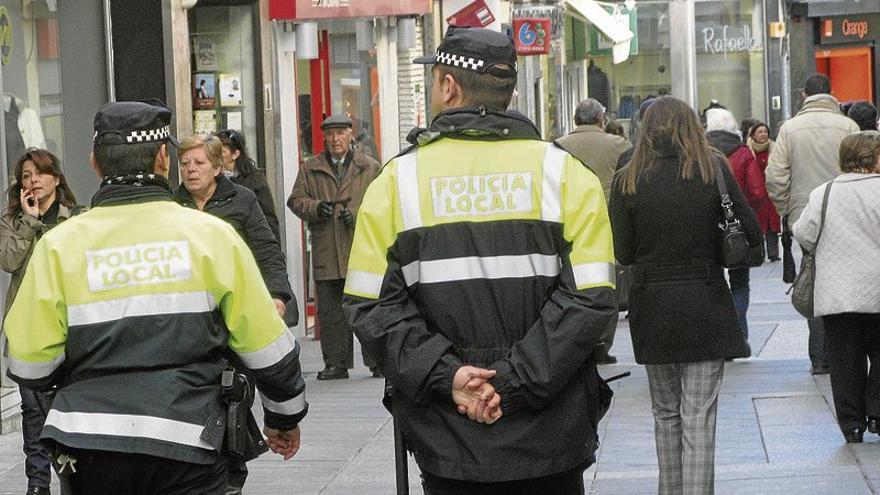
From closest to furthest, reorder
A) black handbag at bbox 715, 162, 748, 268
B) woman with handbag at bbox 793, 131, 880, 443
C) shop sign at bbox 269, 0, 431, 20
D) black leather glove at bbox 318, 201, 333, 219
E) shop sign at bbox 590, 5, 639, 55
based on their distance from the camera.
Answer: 1. black handbag at bbox 715, 162, 748, 268
2. woman with handbag at bbox 793, 131, 880, 443
3. black leather glove at bbox 318, 201, 333, 219
4. shop sign at bbox 269, 0, 431, 20
5. shop sign at bbox 590, 5, 639, 55

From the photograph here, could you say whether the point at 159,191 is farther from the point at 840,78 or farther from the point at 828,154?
the point at 840,78

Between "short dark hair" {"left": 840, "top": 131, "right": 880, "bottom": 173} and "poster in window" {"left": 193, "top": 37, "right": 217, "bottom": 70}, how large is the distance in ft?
24.4

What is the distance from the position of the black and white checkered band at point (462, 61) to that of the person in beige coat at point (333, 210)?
8.64 m

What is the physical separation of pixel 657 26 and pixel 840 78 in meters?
6.11

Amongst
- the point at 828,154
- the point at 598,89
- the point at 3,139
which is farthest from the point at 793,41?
the point at 3,139

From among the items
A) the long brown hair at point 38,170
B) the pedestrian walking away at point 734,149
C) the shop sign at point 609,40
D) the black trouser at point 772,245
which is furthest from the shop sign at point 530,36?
the long brown hair at point 38,170

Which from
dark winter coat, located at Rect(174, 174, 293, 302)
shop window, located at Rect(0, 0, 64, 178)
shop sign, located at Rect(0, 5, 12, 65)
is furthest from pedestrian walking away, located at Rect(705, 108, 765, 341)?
dark winter coat, located at Rect(174, 174, 293, 302)

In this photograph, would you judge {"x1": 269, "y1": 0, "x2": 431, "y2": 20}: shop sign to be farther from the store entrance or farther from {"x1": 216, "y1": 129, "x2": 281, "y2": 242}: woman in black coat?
the store entrance

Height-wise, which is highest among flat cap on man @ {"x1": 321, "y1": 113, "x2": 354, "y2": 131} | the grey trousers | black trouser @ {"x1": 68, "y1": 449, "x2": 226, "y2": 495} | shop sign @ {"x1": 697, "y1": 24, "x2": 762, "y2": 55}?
shop sign @ {"x1": 697, "y1": 24, "x2": 762, "y2": 55}

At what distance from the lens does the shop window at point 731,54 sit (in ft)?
132

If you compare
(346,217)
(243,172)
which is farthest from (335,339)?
(243,172)

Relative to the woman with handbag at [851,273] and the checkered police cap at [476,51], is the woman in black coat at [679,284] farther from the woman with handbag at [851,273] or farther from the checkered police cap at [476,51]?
the checkered police cap at [476,51]

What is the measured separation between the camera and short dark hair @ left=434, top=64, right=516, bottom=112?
4828mm

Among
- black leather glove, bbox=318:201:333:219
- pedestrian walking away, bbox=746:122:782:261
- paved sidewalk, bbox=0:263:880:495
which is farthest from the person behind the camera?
pedestrian walking away, bbox=746:122:782:261
